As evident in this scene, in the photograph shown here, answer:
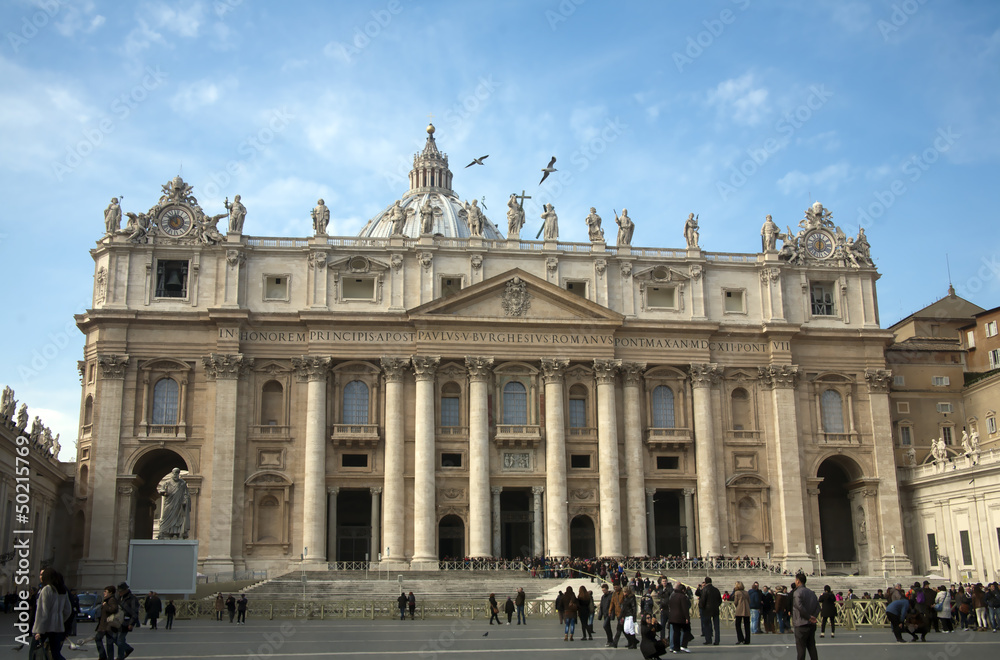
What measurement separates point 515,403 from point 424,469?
6.69 metres

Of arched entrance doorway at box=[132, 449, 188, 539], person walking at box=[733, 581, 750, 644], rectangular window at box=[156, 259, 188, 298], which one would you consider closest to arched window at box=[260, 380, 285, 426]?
arched entrance doorway at box=[132, 449, 188, 539]

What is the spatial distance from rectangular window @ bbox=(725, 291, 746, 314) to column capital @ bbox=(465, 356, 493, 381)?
15607mm

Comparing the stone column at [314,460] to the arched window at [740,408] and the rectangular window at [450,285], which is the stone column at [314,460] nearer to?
the rectangular window at [450,285]

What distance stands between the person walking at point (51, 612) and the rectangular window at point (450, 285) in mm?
44751

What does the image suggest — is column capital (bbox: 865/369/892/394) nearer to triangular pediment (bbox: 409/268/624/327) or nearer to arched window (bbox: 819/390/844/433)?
arched window (bbox: 819/390/844/433)

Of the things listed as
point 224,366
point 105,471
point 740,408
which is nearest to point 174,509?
point 105,471

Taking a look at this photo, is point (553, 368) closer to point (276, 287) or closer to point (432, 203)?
point (276, 287)

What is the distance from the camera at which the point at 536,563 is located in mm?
52188

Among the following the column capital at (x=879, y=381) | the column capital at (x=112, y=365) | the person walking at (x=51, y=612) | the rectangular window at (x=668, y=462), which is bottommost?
the person walking at (x=51, y=612)

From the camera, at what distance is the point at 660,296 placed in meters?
63.7

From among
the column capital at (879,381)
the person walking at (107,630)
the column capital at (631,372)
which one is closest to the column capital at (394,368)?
the column capital at (631,372)

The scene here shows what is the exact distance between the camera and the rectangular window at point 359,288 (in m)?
61.2

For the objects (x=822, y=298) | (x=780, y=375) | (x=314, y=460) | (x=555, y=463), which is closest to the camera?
(x=314, y=460)

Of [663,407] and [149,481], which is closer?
[663,407]
